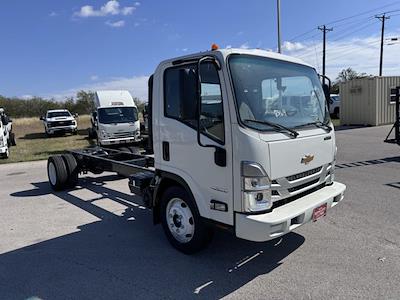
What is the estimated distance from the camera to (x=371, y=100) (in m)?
23.5

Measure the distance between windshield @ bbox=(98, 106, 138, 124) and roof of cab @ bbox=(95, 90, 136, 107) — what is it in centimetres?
34

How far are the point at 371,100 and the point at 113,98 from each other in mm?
16008

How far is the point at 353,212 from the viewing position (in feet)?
A: 20.1

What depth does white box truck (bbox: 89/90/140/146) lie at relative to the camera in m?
17.9

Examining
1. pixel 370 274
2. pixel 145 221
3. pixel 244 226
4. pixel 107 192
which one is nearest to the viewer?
pixel 244 226

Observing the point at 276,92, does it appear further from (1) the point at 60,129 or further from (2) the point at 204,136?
(1) the point at 60,129

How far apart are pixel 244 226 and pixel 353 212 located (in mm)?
3193

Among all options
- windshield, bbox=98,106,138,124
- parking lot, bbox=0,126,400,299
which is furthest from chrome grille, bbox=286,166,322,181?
windshield, bbox=98,106,138,124

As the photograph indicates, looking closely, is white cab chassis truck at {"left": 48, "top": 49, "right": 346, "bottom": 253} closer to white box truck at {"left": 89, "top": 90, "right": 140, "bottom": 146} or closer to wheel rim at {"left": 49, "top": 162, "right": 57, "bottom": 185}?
wheel rim at {"left": 49, "top": 162, "right": 57, "bottom": 185}

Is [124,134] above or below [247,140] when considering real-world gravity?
below

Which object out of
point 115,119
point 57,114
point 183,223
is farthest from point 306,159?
point 57,114

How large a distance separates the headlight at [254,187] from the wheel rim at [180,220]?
100 cm

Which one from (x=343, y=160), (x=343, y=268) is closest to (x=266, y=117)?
(x=343, y=268)

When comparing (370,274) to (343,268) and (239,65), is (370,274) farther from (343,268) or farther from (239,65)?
(239,65)
